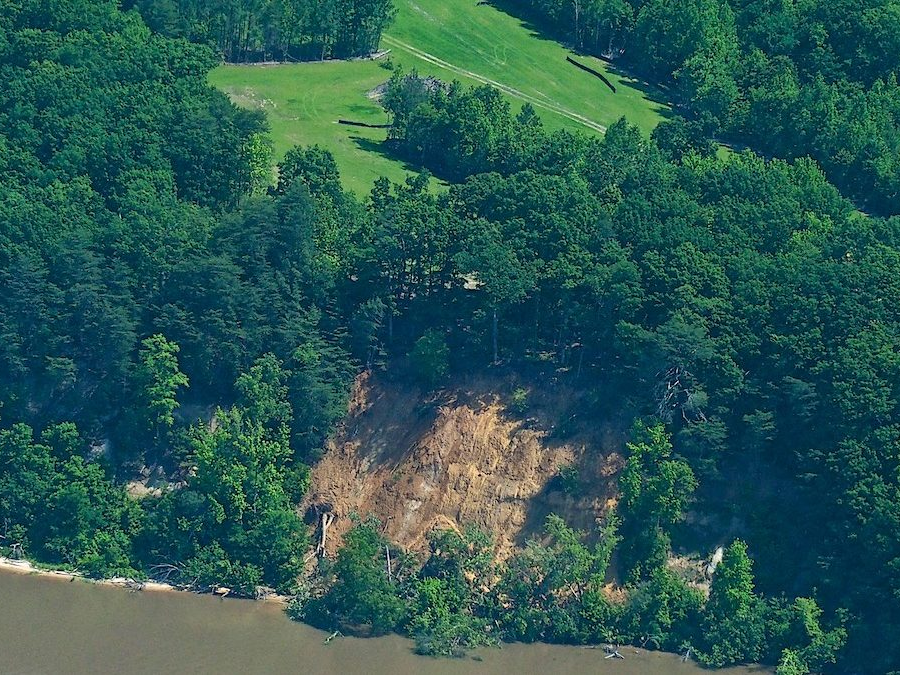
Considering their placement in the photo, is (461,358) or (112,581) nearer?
(112,581)

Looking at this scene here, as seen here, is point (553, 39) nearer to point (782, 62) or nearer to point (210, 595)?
point (782, 62)

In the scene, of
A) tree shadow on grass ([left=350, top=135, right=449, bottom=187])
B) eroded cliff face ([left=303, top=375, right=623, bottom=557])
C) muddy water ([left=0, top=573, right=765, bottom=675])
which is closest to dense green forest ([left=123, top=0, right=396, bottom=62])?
tree shadow on grass ([left=350, top=135, right=449, bottom=187])

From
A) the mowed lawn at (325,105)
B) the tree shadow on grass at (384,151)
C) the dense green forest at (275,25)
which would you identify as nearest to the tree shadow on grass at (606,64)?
the dense green forest at (275,25)

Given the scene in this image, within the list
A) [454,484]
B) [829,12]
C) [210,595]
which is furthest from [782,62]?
[210,595]

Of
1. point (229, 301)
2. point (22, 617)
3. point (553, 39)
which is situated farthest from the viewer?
point (553, 39)

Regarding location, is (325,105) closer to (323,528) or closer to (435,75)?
(435,75)

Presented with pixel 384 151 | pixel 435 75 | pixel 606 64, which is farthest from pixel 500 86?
pixel 384 151

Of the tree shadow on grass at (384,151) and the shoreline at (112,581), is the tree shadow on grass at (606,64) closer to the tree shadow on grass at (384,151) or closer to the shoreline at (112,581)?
the tree shadow on grass at (384,151)
